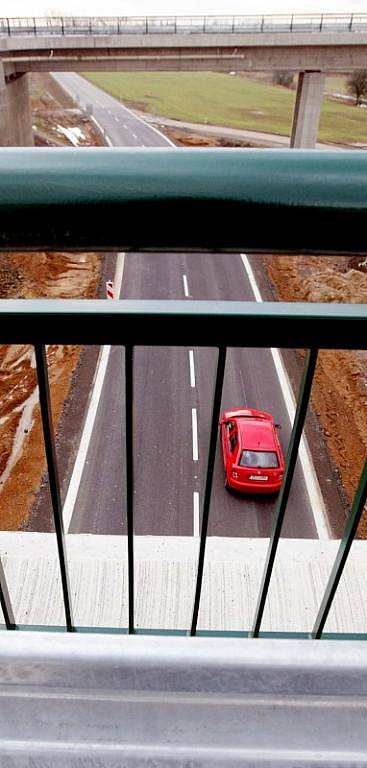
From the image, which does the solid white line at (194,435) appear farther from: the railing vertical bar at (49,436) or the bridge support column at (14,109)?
the bridge support column at (14,109)

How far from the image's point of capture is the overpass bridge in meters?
20.4

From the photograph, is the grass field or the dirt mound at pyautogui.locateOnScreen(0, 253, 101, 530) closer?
the dirt mound at pyautogui.locateOnScreen(0, 253, 101, 530)

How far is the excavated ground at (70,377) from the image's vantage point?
352 inches

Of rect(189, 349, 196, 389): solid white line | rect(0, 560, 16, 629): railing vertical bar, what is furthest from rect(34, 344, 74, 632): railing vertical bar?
rect(189, 349, 196, 389): solid white line

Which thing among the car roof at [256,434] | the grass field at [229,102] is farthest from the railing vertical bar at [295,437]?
the grass field at [229,102]

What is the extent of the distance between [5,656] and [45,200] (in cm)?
103

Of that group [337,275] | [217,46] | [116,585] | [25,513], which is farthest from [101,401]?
[217,46]

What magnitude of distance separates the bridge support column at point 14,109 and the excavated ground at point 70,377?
843 cm

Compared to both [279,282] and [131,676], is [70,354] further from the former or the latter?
[131,676]

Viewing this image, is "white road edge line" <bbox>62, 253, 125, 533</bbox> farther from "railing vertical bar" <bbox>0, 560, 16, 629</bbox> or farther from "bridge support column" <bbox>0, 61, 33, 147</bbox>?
"bridge support column" <bbox>0, 61, 33, 147</bbox>

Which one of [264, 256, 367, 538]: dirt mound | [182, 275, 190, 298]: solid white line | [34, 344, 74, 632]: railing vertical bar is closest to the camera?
[34, 344, 74, 632]: railing vertical bar

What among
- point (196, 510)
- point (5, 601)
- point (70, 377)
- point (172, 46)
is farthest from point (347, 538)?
point (172, 46)

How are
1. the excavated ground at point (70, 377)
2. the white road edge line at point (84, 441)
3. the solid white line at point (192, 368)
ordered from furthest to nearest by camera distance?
the solid white line at point (192, 368) < the excavated ground at point (70, 377) < the white road edge line at point (84, 441)

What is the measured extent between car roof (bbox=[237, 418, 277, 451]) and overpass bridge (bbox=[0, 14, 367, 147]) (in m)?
17.8
